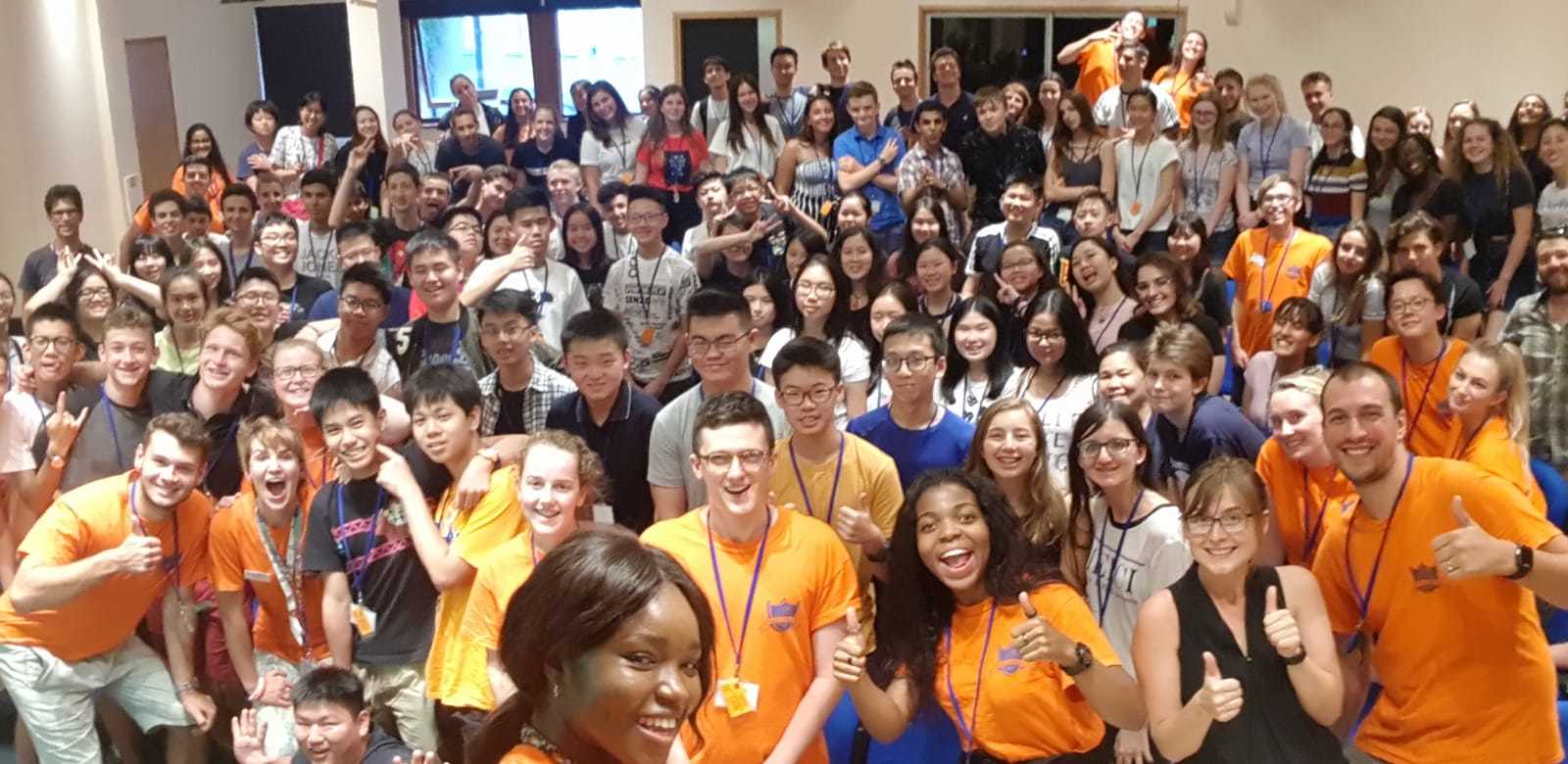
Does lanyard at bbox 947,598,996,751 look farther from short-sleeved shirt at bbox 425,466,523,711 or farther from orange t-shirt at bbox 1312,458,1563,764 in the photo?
short-sleeved shirt at bbox 425,466,523,711

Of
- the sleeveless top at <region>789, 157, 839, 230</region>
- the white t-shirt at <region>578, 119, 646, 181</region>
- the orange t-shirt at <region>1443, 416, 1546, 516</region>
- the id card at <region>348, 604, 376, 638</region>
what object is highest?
the white t-shirt at <region>578, 119, 646, 181</region>

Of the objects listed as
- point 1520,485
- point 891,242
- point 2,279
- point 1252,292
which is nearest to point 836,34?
point 891,242

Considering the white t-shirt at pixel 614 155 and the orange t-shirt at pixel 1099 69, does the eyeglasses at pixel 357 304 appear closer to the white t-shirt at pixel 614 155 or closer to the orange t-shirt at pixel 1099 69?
the white t-shirt at pixel 614 155

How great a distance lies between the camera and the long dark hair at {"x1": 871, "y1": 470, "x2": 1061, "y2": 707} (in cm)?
310

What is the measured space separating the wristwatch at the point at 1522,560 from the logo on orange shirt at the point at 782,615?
1.58m

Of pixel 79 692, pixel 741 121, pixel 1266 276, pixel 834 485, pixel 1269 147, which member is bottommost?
pixel 79 692

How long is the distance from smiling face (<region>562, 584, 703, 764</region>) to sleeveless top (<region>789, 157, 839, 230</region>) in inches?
239

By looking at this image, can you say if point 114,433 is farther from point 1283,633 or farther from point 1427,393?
point 1427,393

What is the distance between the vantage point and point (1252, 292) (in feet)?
20.5

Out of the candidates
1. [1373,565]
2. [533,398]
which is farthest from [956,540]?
[533,398]

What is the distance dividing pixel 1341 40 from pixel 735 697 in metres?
9.68

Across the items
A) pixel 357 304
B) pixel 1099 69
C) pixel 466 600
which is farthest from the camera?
pixel 1099 69

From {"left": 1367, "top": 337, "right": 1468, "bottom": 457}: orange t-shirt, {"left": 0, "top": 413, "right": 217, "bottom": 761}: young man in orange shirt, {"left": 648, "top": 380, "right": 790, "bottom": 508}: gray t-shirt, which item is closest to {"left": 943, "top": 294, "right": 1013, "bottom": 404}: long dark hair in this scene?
{"left": 648, "top": 380, "right": 790, "bottom": 508}: gray t-shirt

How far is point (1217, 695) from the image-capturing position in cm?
274
